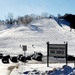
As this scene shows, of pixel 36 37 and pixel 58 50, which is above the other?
pixel 58 50

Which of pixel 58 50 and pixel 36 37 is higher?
pixel 58 50

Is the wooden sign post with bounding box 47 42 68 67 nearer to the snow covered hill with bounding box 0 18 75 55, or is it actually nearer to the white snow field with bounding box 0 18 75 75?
the white snow field with bounding box 0 18 75 75

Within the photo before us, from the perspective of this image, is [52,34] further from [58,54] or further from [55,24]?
[58,54]

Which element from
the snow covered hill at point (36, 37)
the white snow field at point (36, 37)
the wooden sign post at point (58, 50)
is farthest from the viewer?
the snow covered hill at point (36, 37)

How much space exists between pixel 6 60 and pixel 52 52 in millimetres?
16587

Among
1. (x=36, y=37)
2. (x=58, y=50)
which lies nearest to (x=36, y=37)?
(x=36, y=37)

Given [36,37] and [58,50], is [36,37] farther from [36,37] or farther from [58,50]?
[58,50]

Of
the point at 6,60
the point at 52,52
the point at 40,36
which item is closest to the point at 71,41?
the point at 40,36

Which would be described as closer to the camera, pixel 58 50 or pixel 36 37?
pixel 58 50

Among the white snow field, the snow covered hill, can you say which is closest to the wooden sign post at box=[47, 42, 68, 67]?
the white snow field

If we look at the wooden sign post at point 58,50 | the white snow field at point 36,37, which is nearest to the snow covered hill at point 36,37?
the white snow field at point 36,37

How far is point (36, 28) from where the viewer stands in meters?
150

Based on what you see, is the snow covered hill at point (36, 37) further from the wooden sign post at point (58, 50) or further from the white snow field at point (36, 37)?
the wooden sign post at point (58, 50)

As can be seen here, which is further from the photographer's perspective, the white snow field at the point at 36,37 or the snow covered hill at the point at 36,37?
the snow covered hill at the point at 36,37
